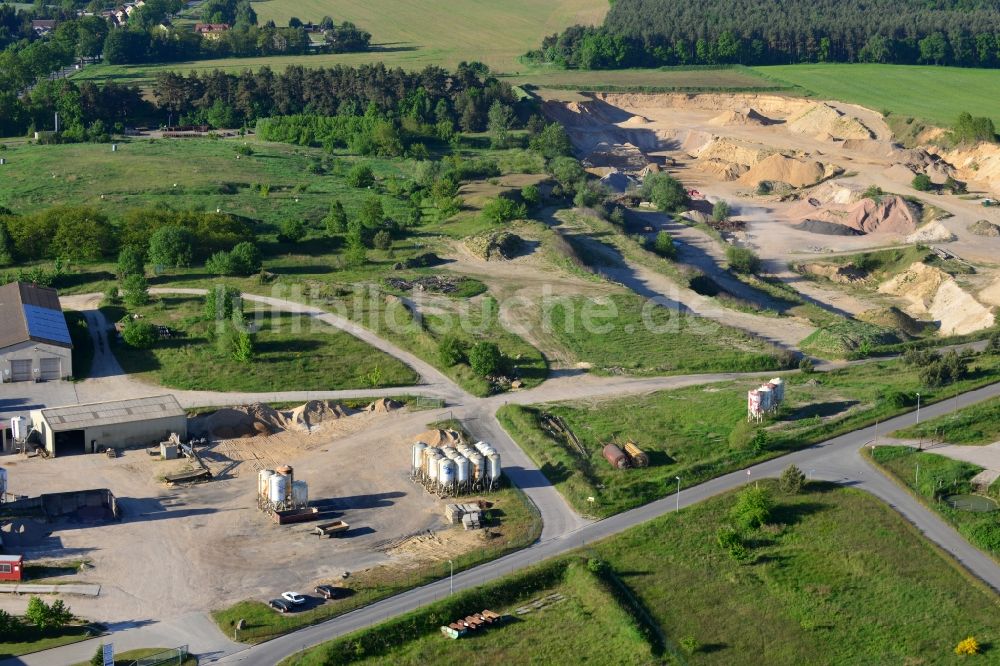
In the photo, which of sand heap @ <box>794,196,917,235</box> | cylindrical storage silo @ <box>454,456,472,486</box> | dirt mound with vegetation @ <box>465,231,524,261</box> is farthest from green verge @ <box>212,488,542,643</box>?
sand heap @ <box>794,196,917,235</box>

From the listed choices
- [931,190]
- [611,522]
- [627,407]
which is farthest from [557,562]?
[931,190]

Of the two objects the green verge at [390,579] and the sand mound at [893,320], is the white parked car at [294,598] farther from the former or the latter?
the sand mound at [893,320]

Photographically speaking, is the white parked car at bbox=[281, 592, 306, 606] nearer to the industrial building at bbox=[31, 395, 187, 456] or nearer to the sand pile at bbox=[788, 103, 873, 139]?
the industrial building at bbox=[31, 395, 187, 456]

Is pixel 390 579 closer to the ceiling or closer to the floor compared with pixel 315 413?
closer to the floor

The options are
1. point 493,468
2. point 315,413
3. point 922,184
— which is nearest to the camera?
point 493,468

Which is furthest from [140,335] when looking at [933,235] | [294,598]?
[933,235]

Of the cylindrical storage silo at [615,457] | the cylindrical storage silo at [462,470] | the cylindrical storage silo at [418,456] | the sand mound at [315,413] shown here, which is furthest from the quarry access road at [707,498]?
the sand mound at [315,413]

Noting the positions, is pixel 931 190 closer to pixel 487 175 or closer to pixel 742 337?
pixel 487 175

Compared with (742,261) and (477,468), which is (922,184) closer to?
(742,261)
